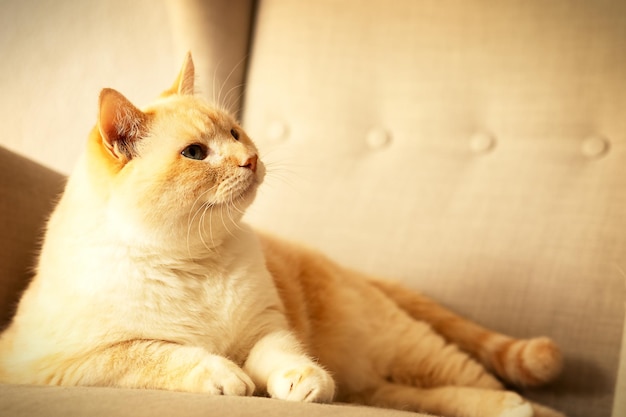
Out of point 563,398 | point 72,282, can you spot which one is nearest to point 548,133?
point 563,398

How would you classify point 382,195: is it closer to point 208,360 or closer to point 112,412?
point 208,360

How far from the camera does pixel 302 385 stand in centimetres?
107

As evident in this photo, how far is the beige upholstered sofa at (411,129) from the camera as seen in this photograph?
1544mm

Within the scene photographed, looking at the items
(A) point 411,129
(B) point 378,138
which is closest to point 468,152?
(A) point 411,129

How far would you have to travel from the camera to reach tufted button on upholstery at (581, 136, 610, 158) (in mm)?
1817

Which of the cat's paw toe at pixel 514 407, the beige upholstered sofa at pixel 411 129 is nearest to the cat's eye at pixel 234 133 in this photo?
the beige upholstered sofa at pixel 411 129

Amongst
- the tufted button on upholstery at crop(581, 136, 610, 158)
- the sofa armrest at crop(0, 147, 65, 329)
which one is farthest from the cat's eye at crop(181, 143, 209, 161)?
the tufted button on upholstery at crop(581, 136, 610, 158)

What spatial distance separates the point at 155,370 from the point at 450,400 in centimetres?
83

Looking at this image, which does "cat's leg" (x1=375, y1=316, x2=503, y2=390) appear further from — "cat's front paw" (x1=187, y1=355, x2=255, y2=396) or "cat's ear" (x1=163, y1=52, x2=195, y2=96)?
"cat's ear" (x1=163, y1=52, x2=195, y2=96)

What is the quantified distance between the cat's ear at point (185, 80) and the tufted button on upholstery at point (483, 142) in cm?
106

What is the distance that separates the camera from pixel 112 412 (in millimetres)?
849

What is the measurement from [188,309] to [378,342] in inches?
27.2

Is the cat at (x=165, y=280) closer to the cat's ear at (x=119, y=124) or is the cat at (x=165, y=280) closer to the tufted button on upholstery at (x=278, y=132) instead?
the cat's ear at (x=119, y=124)

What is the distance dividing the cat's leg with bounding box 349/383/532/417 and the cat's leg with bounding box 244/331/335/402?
0.44 metres
